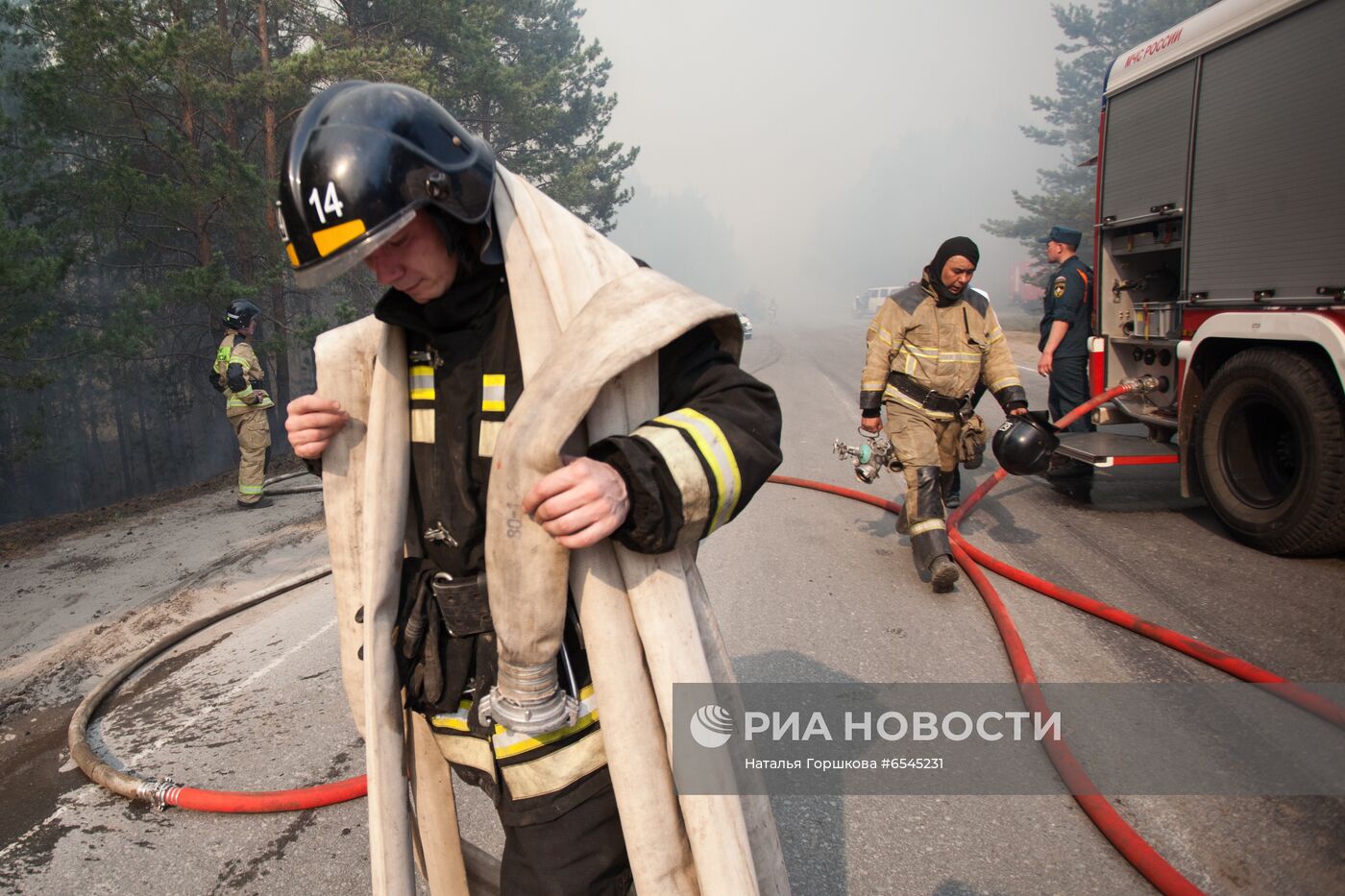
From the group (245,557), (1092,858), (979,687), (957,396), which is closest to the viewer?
(1092,858)

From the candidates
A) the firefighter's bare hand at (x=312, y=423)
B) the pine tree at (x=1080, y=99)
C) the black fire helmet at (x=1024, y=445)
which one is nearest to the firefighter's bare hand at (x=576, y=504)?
the firefighter's bare hand at (x=312, y=423)

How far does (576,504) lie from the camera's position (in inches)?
41.3

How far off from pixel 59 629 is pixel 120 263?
1230cm

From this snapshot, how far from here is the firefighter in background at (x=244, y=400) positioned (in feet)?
25.7

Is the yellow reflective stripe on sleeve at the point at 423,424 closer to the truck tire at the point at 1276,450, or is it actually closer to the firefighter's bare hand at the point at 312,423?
the firefighter's bare hand at the point at 312,423

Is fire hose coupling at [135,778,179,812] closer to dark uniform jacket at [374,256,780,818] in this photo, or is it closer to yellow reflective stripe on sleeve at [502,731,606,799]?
dark uniform jacket at [374,256,780,818]

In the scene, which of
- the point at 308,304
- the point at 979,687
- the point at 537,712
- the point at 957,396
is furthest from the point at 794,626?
the point at 308,304

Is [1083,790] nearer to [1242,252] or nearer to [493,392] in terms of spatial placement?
[493,392]

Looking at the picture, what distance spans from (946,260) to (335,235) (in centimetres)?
424

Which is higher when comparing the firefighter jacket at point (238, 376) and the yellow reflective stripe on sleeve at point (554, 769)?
the firefighter jacket at point (238, 376)

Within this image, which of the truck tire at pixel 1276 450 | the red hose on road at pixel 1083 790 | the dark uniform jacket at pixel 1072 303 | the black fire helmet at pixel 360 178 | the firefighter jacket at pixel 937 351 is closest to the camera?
the black fire helmet at pixel 360 178

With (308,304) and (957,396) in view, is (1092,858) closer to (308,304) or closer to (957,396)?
(957,396)

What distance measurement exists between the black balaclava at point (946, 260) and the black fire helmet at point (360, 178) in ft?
13.0

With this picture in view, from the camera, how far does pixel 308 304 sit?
19047 millimetres
